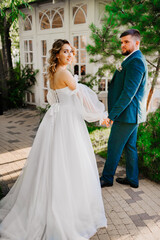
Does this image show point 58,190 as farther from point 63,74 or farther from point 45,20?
point 45,20

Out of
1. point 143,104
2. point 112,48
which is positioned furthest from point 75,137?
point 112,48

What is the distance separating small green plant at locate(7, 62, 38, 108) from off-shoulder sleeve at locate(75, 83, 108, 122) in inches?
236

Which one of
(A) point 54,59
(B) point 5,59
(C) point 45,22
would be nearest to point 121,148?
(A) point 54,59

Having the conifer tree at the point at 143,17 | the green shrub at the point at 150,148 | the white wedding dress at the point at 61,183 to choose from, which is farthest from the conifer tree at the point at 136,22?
the white wedding dress at the point at 61,183

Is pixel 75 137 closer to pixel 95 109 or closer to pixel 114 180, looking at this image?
pixel 95 109

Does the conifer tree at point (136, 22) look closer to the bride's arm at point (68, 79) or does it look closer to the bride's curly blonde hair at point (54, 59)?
the bride's curly blonde hair at point (54, 59)

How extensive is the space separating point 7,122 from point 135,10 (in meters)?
4.88

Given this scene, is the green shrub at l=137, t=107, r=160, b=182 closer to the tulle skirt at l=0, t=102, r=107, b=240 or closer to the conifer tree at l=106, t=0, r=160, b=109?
the conifer tree at l=106, t=0, r=160, b=109

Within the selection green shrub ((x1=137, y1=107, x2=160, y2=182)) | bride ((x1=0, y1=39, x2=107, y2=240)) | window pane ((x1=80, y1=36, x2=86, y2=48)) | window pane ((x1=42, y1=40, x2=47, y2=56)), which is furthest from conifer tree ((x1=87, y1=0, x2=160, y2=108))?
window pane ((x1=42, y1=40, x2=47, y2=56))

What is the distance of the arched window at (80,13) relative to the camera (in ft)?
20.7

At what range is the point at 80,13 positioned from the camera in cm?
647

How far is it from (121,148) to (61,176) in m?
1.07

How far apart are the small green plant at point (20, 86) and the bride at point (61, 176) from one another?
596 centimetres

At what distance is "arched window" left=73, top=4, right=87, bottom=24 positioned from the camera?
6.31 m
